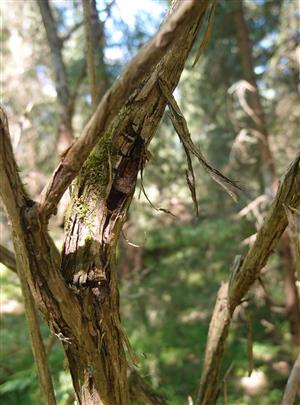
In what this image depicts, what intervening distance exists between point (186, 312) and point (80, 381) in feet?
23.9

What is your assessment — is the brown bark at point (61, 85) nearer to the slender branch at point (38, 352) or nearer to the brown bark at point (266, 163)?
the brown bark at point (266, 163)

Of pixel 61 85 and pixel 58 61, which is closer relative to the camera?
pixel 58 61

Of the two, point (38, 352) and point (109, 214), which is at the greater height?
point (109, 214)

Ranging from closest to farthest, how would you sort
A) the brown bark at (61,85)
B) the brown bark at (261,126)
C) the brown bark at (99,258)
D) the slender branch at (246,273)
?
the brown bark at (99,258) < the slender branch at (246,273) < the brown bark at (61,85) < the brown bark at (261,126)

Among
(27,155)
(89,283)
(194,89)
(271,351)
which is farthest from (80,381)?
(27,155)

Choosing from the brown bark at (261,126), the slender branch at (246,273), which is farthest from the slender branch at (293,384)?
the brown bark at (261,126)

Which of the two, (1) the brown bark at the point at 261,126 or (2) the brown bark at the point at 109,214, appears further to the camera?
(1) the brown bark at the point at 261,126

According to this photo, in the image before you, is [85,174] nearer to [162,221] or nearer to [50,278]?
[50,278]

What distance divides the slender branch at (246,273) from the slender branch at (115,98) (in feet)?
2.10

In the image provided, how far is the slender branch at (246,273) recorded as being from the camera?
5.07ft

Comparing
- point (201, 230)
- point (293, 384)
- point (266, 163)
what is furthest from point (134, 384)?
point (201, 230)

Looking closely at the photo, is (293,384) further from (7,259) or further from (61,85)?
(61,85)

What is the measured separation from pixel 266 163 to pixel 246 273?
5162mm

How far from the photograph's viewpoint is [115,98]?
1.14m
